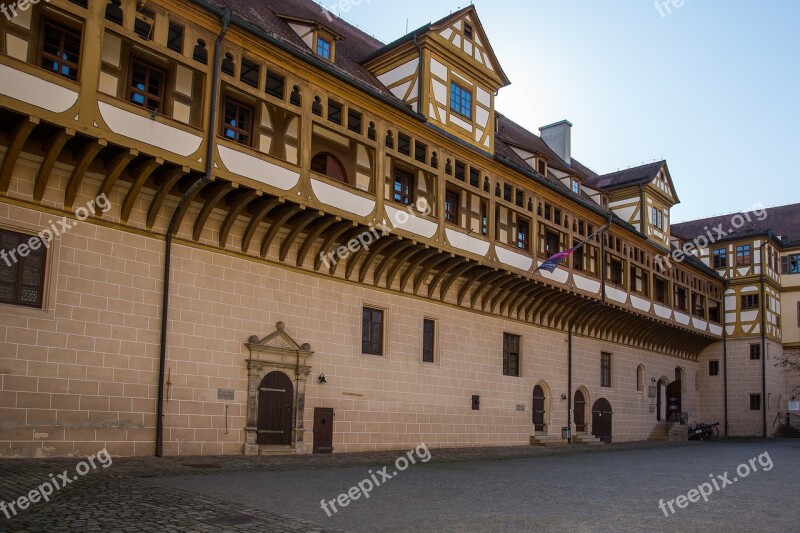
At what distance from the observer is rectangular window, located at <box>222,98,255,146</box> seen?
17.5m

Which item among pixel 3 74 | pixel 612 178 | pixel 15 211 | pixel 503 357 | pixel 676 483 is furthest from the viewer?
pixel 612 178

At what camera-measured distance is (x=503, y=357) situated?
26.6 metres

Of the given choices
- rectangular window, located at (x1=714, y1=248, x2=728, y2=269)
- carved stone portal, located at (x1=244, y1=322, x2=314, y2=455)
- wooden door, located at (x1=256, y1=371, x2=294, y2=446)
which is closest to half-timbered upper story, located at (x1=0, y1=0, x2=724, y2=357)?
carved stone portal, located at (x1=244, y1=322, x2=314, y2=455)

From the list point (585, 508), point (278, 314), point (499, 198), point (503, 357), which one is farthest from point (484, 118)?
point (585, 508)

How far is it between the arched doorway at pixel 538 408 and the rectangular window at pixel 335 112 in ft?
44.0

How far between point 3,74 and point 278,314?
322 inches

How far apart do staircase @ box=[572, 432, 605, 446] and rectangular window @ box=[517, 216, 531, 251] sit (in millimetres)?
8402

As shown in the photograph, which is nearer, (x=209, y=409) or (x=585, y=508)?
(x=585, y=508)

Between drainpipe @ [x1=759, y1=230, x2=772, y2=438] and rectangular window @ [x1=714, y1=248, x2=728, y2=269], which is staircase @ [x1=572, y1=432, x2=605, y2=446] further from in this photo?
rectangular window @ [x1=714, y1=248, x2=728, y2=269]

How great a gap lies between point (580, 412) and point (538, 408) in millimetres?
3564

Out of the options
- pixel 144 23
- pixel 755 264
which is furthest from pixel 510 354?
pixel 755 264

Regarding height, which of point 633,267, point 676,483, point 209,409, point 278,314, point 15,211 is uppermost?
point 633,267

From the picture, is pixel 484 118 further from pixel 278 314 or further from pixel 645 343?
pixel 645 343

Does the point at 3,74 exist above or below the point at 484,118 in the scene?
below
